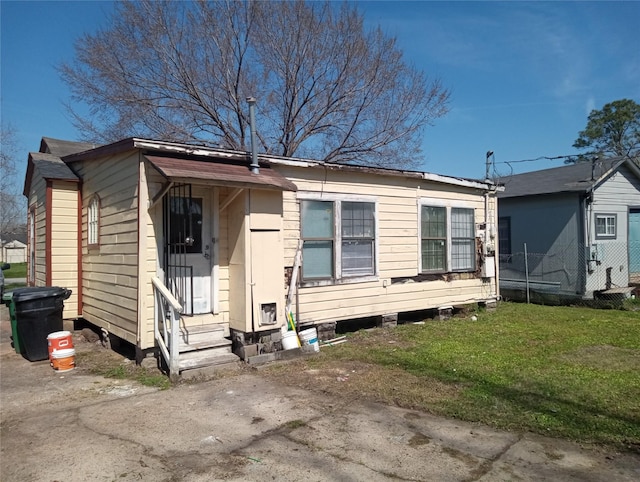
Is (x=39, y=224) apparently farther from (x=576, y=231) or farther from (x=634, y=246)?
(x=634, y=246)

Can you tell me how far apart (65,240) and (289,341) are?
4.59m

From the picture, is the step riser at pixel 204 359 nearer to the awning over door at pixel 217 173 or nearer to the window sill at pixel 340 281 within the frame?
the window sill at pixel 340 281

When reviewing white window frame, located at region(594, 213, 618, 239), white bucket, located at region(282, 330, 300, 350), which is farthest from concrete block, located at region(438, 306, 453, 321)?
white window frame, located at region(594, 213, 618, 239)

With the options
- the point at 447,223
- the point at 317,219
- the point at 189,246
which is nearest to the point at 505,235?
the point at 447,223

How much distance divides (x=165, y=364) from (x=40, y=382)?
1473mm

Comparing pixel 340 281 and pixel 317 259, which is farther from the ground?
pixel 317 259

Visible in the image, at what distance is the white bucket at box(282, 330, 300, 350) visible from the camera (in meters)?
6.77

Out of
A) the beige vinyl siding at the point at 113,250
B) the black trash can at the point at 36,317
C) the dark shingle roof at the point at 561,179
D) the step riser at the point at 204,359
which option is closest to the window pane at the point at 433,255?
the step riser at the point at 204,359

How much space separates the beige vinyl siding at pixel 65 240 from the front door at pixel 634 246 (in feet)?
46.6

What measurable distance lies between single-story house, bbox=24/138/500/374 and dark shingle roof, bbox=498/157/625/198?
4.47 metres

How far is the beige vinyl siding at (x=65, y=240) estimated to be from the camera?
8.27 metres

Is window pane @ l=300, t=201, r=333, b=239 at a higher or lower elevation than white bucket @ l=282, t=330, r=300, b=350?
higher

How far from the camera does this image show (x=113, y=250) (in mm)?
6969

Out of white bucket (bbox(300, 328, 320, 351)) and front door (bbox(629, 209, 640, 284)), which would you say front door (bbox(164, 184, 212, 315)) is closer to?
white bucket (bbox(300, 328, 320, 351))
